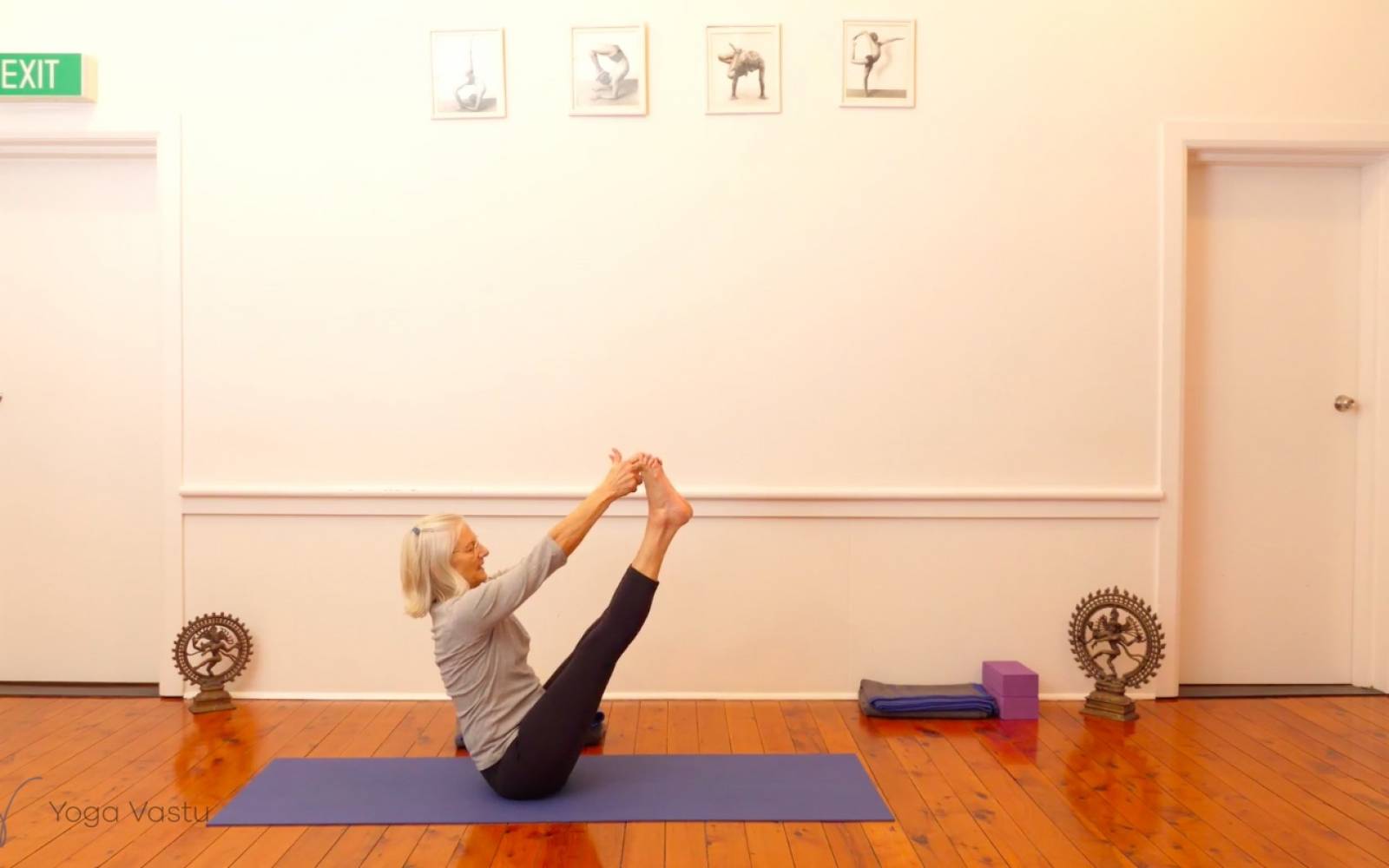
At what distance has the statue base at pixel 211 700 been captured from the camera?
12.8 feet

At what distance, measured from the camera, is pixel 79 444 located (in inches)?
168

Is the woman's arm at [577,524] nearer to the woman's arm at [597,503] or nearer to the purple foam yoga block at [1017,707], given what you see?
the woman's arm at [597,503]

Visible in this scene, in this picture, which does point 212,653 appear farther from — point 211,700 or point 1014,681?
point 1014,681

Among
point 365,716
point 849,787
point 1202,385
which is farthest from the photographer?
point 1202,385

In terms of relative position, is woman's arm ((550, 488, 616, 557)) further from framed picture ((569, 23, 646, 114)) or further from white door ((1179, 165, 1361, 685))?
Answer: white door ((1179, 165, 1361, 685))

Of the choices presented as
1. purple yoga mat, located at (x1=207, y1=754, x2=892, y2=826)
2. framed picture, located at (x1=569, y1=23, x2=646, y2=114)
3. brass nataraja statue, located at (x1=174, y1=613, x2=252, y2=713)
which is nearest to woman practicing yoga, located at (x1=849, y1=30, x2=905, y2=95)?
framed picture, located at (x1=569, y1=23, x2=646, y2=114)

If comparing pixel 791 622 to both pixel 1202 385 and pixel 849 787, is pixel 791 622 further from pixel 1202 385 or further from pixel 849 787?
pixel 1202 385

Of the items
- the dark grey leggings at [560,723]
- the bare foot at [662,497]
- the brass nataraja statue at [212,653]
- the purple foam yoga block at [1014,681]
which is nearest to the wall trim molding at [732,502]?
the brass nataraja statue at [212,653]

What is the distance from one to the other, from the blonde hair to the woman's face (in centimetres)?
1

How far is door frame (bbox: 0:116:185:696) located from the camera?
405 centimetres

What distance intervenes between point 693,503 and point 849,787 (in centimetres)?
128

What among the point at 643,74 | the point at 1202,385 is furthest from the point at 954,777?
the point at 643,74

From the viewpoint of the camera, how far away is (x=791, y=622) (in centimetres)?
408

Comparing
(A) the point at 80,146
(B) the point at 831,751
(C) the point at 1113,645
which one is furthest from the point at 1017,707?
(A) the point at 80,146
